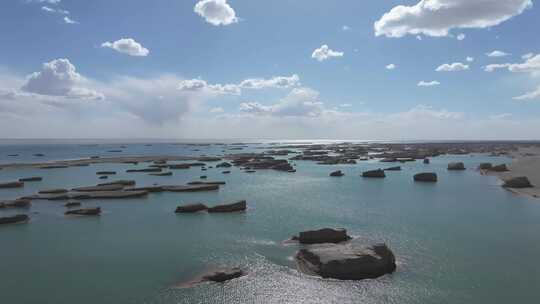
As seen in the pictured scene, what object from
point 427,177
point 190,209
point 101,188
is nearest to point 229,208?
point 190,209

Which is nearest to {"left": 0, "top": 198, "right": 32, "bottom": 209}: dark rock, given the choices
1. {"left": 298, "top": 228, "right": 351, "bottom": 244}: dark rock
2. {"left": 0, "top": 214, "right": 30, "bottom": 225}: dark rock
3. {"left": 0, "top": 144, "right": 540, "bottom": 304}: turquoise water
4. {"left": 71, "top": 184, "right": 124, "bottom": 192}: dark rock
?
{"left": 0, "top": 144, "right": 540, "bottom": 304}: turquoise water

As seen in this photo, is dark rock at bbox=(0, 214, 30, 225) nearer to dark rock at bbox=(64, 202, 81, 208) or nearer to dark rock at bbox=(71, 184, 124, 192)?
dark rock at bbox=(64, 202, 81, 208)

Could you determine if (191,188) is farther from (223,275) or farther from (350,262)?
(350,262)

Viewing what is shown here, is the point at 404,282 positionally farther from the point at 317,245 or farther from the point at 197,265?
the point at 197,265

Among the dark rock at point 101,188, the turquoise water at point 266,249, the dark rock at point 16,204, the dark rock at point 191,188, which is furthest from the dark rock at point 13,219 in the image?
the dark rock at point 191,188

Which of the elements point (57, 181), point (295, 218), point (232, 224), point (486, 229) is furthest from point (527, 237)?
point (57, 181)
